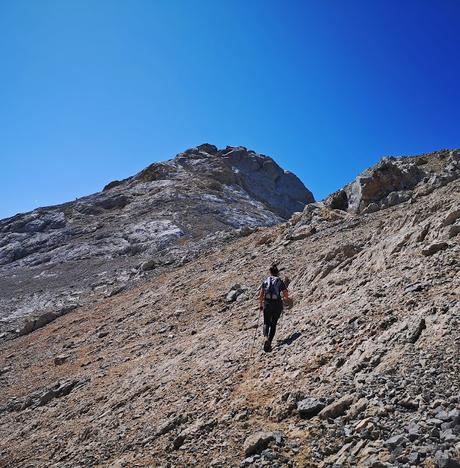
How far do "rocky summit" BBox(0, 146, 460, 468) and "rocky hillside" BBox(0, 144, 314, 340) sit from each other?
31.8ft

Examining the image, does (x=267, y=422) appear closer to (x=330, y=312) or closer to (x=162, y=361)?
(x=330, y=312)

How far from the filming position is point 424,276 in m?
7.88

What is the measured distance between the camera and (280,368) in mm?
7391

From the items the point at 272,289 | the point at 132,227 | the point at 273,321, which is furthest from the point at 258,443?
the point at 132,227

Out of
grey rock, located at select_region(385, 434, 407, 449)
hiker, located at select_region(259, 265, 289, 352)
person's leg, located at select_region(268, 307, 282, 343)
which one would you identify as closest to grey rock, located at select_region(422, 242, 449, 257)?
hiker, located at select_region(259, 265, 289, 352)

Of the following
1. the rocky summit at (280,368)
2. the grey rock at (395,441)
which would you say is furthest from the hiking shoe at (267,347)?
the grey rock at (395,441)

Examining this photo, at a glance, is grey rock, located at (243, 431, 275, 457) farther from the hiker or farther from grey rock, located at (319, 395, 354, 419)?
the hiker

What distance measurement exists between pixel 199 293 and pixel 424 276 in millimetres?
10639

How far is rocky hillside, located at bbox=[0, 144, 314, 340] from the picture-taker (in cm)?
2997

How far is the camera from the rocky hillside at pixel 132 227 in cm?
2997

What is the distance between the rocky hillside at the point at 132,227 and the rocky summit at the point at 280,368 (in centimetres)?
968

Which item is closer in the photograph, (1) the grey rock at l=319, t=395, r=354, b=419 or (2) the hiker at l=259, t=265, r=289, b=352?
(1) the grey rock at l=319, t=395, r=354, b=419

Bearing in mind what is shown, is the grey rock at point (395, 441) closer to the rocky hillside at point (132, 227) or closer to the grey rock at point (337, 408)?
the grey rock at point (337, 408)

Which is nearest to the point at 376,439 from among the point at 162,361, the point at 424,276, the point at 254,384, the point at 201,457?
the point at 201,457
